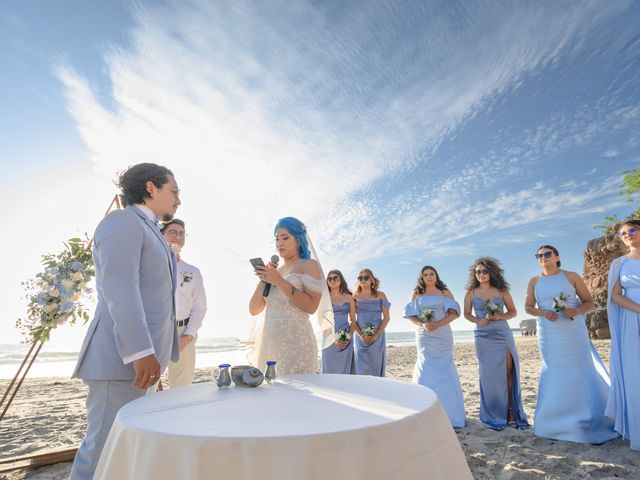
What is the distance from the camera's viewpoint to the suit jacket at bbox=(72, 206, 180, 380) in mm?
2162

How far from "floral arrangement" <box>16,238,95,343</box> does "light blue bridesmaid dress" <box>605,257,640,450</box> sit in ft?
18.7

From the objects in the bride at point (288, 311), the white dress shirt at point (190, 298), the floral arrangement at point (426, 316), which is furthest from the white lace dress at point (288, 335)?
the floral arrangement at point (426, 316)

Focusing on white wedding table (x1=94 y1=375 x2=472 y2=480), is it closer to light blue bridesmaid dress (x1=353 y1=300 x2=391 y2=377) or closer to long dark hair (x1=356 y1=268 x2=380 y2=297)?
light blue bridesmaid dress (x1=353 y1=300 x2=391 y2=377)

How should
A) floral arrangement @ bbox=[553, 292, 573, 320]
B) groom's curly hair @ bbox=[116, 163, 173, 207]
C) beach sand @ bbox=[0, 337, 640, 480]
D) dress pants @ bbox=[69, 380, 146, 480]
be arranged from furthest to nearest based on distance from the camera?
floral arrangement @ bbox=[553, 292, 573, 320], beach sand @ bbox=[0, 337, 640, 480], groom's curly hair @ bbox=[116, 163, 173, 207], dress pants @ bbox=[69, 380, 146, 480]

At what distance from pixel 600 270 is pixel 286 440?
2762 centimetres

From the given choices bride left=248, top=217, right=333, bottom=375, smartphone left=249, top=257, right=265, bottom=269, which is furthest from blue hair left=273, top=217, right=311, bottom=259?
smartphone left=249, top=257, right=265, bottom=269

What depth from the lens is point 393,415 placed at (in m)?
1.48

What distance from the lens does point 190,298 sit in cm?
456

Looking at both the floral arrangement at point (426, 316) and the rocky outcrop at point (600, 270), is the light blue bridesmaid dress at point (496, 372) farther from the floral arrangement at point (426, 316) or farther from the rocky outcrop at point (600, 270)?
the rocky outcrop at point (600, 270)

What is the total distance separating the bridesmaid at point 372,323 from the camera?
7.29 metres

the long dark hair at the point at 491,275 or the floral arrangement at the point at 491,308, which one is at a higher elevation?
the long dark hair at the point at 491,275

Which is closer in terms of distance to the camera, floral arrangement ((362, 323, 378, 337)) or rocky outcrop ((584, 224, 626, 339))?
floral arrangement ((362, 323, 378, 337))

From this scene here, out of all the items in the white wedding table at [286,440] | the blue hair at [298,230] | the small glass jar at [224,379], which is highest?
the blue hair at [298,230]

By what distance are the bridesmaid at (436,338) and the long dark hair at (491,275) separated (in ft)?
1.50
